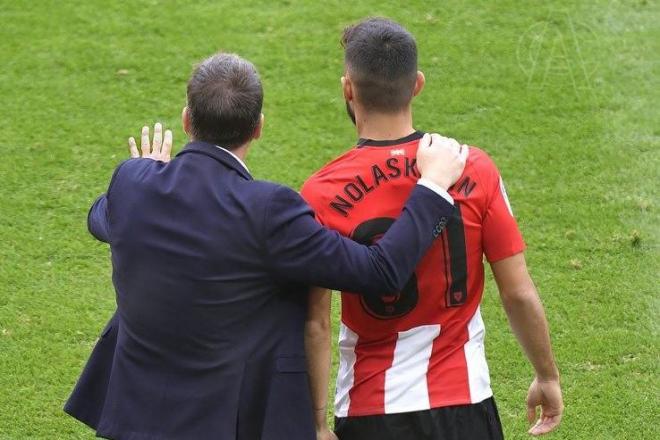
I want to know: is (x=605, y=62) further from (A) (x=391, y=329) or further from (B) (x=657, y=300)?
(A) (x=391, y=329)

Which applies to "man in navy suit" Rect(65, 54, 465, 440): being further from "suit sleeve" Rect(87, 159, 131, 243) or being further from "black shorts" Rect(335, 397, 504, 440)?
"black shorts" Rect(335, 397, 504, 440)

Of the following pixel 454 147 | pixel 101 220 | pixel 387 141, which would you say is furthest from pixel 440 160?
pixel 101 220

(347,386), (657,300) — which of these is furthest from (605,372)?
(347,386)

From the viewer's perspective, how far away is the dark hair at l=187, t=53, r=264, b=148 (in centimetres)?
298

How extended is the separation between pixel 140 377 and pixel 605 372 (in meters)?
2.79

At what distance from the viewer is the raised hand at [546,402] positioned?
133 inches

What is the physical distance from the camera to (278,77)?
25.0ft

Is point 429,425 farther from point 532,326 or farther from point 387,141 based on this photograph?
point 387,141

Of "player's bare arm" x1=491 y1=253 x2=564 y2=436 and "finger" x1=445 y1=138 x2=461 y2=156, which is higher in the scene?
"finger" x1=445 y1=138 x2=461 y2=156

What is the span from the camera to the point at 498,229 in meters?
3.09

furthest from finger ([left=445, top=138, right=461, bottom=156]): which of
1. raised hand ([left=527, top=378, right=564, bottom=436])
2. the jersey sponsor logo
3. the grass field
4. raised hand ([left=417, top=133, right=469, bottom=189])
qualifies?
the grass field

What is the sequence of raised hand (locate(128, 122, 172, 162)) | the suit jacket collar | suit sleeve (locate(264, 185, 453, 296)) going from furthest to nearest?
raised hand (locate(128, 122, 172, 162)) → the suit jacket collar → suit sleeve (locate(264, 185, 453, 296))

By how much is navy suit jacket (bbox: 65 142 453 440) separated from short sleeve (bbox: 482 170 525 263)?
19 centimetres

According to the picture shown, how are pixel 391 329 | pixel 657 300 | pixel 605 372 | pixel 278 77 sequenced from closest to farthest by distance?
pixel 391 329, pixel 605 372, pixel 657 300, pixel 278 77
